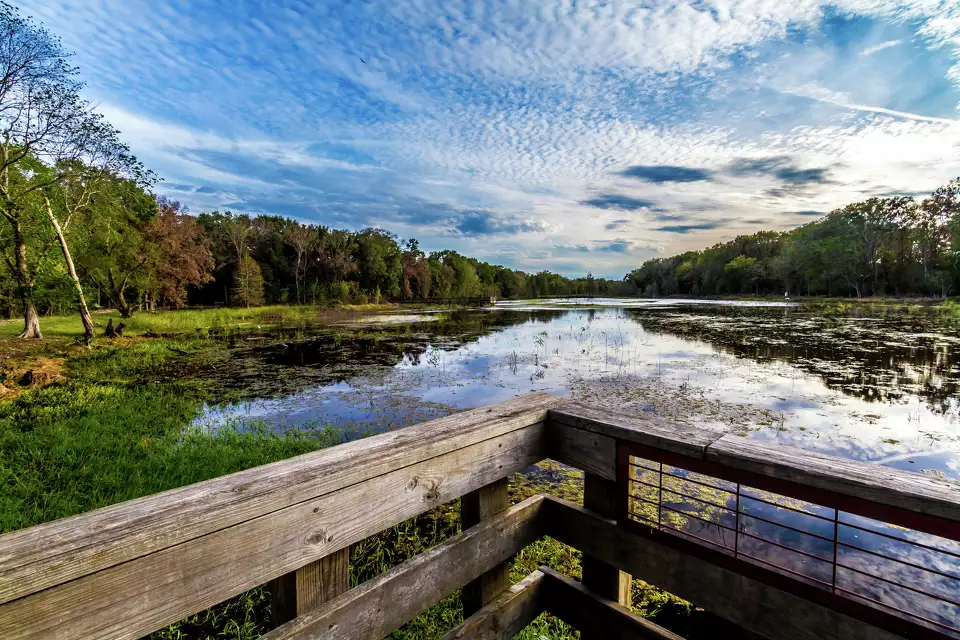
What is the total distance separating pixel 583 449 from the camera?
195cm

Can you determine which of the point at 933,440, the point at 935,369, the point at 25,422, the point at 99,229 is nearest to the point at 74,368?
the point at 25,422

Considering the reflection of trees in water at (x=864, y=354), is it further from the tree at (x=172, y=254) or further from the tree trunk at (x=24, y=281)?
the tree at (x=172, y=254)

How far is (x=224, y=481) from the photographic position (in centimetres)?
134

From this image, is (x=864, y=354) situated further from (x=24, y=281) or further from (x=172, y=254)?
Result: (x=172, y=254)

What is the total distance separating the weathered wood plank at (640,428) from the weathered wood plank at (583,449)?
0.03 metres

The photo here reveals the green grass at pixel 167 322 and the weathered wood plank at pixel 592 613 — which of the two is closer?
the weathered wood plank at pixel 592 613

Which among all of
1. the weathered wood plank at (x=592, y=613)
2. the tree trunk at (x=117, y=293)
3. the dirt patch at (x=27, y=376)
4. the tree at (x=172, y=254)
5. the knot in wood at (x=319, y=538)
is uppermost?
the tree at (x=172, y=254)

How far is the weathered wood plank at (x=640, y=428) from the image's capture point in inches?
64.2

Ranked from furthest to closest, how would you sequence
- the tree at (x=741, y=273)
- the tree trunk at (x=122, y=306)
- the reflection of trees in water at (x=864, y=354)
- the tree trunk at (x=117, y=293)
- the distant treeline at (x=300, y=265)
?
1. the tree at (x=741, y=273)
2. the distant treeline at (x=300, y=265)
3. the tree trunk at (x=122, y=306)
4. the tree trunk at (x=117, y=293)
5. the reflection of trees in water at (x=864, y=354)

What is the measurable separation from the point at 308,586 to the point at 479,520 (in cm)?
78

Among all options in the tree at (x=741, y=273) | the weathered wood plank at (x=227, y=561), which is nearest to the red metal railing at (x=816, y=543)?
the weathered wood plank at (x=227, y=561)

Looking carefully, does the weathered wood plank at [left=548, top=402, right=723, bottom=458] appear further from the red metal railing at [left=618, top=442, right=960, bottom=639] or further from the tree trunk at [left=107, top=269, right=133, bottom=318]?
the tree trunk at [left=107, top=269, right=133, bottom=318]

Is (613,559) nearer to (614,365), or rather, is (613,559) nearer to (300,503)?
(300,503)

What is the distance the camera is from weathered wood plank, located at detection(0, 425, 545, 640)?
0.94 m
